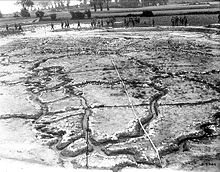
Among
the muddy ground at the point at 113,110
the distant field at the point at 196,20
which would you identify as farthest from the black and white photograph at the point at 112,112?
the distant field at the point at 196,20

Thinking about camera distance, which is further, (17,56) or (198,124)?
(17,56)

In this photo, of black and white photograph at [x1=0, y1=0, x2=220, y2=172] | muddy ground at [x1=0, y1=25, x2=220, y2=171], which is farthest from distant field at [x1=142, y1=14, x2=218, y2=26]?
muddy ground at [x1=0, y1=25, x2=220, y2=171]

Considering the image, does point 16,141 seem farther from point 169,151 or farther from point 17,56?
point 17,56

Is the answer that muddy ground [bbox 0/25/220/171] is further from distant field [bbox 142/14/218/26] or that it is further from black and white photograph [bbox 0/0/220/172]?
distant field [bbox 142/14/218/26]

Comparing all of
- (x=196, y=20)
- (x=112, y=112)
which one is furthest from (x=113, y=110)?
Result: (x=196, y=20)

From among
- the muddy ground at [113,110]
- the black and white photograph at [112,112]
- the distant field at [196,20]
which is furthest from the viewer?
the distant field at [196,20]

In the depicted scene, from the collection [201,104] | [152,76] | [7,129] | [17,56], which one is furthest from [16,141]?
[17,56]

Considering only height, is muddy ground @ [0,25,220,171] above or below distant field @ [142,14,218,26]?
below

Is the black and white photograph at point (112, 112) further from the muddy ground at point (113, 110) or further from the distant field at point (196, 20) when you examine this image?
the distant field at point (196, 20)
